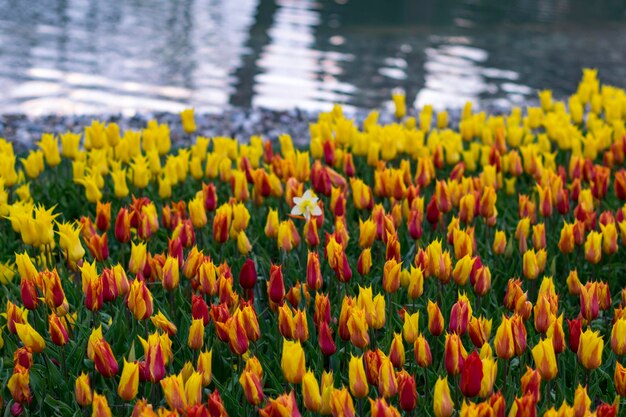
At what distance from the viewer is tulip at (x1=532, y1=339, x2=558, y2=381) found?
7.88 feet

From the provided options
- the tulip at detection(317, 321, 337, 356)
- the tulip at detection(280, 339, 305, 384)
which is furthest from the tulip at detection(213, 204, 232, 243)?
the tulip at detection(280, 339, 305, 384)

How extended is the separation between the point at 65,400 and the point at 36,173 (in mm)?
1853

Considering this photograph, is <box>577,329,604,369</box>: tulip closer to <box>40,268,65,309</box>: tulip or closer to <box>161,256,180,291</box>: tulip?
<box>161,256,180,291</box>: tulip

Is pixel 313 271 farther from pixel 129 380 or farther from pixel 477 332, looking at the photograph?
pixel 129 380

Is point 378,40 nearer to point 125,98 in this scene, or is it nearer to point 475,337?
point 125,98

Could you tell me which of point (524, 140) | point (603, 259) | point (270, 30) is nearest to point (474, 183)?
point (603, 259)

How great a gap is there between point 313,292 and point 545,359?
3.86 ft

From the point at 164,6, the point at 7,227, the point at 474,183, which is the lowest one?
the point at 164,6

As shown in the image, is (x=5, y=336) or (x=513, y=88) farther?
(x=513, y=88)

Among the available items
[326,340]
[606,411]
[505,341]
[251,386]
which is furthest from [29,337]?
[606,411]

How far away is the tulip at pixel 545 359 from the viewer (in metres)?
2.40

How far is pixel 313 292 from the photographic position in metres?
3.40

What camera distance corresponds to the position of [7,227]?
4.13 metres

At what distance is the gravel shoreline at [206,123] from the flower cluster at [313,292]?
2.43 m
